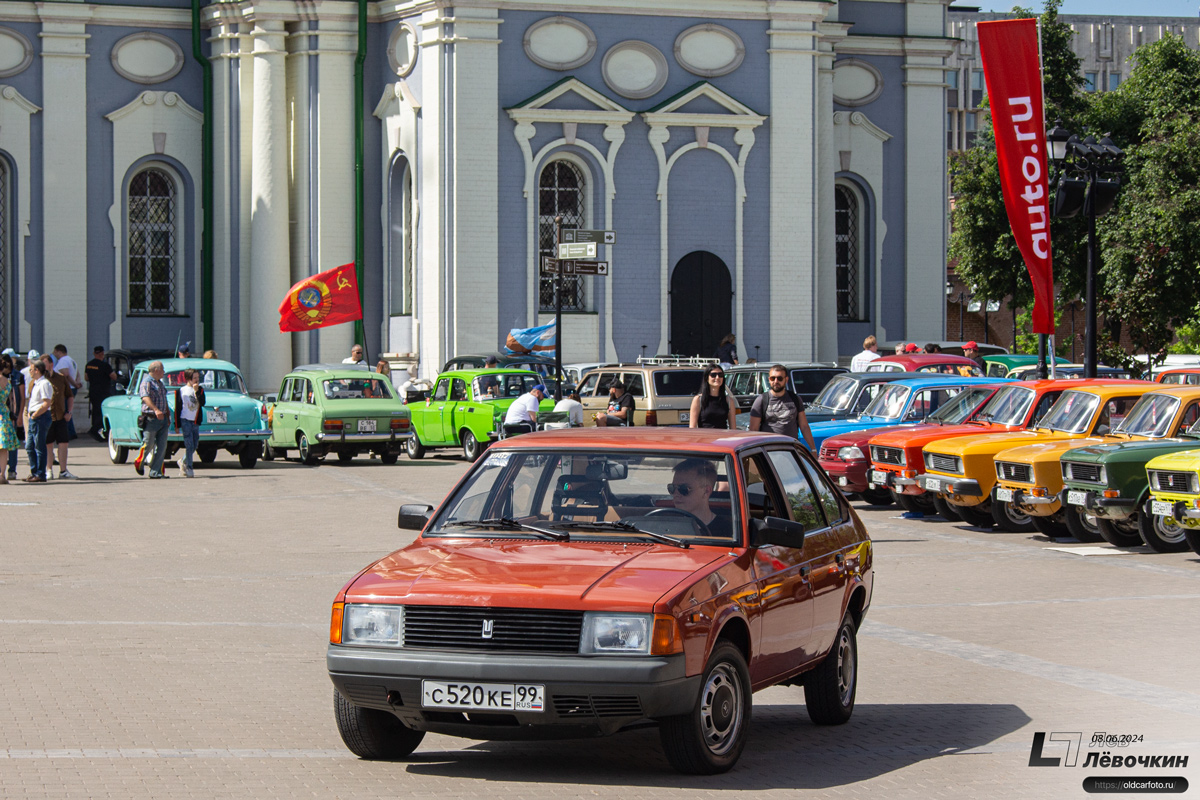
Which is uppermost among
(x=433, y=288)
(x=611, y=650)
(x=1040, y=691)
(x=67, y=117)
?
(x=67, y=117)

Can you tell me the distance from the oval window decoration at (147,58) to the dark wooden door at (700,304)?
1318 centimetres

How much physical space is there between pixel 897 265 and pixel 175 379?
19.3 meters

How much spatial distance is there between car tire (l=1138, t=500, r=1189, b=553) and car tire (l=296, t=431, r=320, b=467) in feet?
50.7

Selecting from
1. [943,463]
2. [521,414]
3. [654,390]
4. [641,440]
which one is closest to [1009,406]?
[943,463]

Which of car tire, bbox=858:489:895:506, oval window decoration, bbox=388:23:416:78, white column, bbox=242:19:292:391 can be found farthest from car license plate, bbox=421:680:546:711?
white column, bbox=242:19:292:391

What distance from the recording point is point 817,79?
3741 centimetres

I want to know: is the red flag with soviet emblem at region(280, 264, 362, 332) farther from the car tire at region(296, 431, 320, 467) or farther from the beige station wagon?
the beige station wagon

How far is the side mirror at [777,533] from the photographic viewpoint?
24.8 feet

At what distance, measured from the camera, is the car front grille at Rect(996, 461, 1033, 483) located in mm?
16734

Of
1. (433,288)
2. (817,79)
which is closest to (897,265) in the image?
(817,79)

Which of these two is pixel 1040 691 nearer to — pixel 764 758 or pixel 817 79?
pixel 764 758

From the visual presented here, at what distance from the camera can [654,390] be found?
26234 mm

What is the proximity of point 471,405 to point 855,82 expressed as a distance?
16.7m

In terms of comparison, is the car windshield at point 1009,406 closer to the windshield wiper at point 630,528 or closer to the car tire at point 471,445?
the car tire at point 471,445
